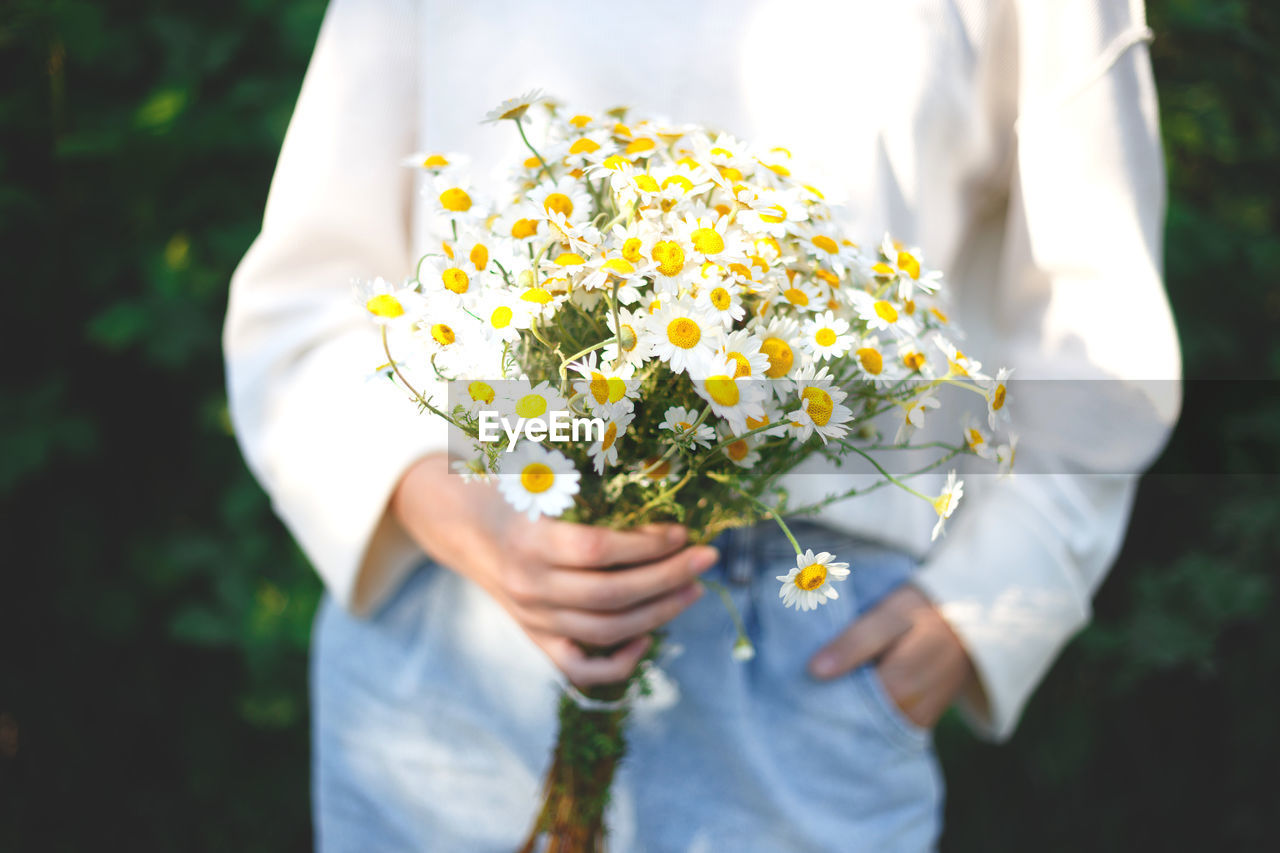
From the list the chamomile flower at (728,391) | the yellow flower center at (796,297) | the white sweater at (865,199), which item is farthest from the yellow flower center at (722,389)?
the white sweater at (865,199)

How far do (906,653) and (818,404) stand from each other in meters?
0.48

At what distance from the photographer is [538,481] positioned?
543 millimetres

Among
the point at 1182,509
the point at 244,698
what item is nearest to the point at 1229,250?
the point at 1182,509

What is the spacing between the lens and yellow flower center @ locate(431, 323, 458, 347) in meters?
0.52

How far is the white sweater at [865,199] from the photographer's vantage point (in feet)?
2.73

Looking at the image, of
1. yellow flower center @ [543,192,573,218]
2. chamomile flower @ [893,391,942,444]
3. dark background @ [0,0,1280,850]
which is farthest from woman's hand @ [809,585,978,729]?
dark background @ [0,0,1280,850]

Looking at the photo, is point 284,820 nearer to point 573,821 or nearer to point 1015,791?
point 573,821

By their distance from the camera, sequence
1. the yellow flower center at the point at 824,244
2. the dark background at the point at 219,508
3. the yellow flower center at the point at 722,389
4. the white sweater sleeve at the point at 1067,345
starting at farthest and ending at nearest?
the dark background at the point at 219,508 < the white sweater sleeve at the point at 1067,345 < the yellow flower center at the point at 824,244 < the yellow flower center at the point at 722,389

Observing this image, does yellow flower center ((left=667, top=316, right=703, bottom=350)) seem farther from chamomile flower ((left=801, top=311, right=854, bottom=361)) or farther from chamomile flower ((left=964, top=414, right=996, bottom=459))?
chamomile flower ((left=964, top=414, right=996, bottom=459))

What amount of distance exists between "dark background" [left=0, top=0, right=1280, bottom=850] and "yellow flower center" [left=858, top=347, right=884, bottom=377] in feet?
4.07

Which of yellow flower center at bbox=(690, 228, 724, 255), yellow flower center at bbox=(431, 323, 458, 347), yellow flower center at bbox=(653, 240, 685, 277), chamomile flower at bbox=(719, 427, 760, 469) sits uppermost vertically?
yellow flower center at bbox=(690, 228, 724, 255)

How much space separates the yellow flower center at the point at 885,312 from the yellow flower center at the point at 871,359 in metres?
0.02

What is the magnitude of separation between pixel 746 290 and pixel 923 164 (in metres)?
0.41

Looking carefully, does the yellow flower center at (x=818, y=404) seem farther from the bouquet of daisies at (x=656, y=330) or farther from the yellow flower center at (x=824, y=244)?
the yellow flower center at (x=824, y=244)
